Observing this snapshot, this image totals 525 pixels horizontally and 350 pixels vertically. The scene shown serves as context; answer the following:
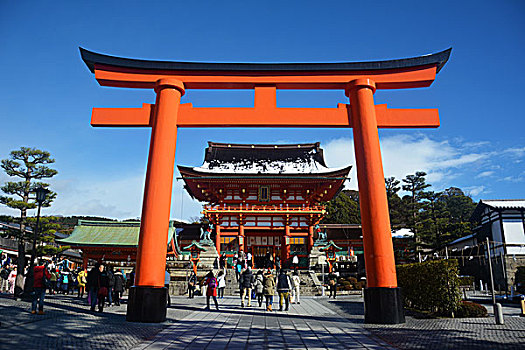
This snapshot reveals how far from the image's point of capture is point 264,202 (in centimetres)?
2761

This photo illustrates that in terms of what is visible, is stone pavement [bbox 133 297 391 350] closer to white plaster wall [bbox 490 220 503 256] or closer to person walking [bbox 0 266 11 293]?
person walking [bbox 0 266 11 293]

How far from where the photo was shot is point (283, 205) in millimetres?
27516

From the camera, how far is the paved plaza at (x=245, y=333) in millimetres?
6223

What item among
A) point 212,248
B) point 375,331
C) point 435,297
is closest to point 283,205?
point 212,248

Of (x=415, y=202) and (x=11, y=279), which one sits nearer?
(x=11, y=279)

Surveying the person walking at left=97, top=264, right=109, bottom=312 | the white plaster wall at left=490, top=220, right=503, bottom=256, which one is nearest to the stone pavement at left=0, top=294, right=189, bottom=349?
the person walking at left=97, top=264, right=109, bottom=312

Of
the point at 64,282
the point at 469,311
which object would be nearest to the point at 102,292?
the point at 64,282

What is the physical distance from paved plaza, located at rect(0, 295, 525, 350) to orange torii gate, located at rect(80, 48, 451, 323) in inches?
89.1

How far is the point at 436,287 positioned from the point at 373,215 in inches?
135

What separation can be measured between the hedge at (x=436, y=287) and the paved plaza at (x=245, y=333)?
83 centimetres

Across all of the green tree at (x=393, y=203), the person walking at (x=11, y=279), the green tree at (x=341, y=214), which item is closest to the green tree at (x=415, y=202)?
the green tree at (x=393, y=203)

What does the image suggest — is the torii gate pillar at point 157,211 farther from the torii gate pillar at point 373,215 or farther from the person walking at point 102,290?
the torii gate pillar at point 373,215

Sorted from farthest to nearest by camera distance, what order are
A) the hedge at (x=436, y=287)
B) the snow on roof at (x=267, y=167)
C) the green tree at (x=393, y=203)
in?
the green tree at (x=393, y=203)
the snow on roof at (x=267, y=167)
the hedge at (x=436, y=287)

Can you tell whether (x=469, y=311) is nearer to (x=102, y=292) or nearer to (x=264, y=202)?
(x=102, y=292)
